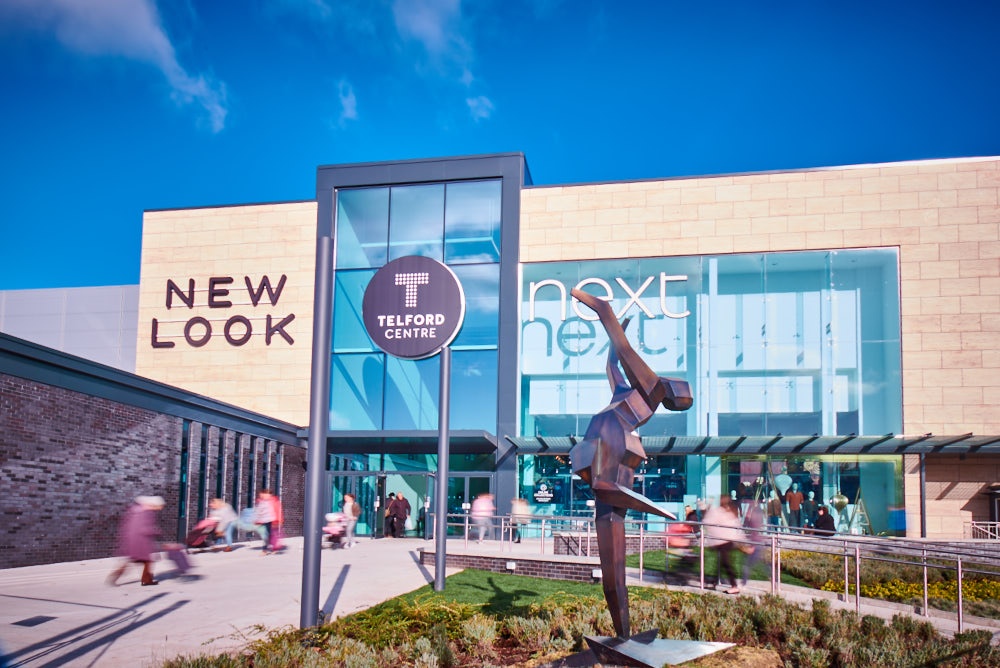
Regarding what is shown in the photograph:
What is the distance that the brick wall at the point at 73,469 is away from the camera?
1550 cm

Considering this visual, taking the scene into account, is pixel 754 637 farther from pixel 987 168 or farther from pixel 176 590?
pixel 987 168

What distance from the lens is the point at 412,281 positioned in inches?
939

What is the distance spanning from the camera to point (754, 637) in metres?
8.82

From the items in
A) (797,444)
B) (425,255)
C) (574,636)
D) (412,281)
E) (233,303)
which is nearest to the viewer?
(574,636)

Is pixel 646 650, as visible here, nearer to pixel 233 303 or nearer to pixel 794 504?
pixel 794 504

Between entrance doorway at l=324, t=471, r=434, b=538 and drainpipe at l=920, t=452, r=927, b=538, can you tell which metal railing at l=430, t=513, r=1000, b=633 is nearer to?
drainpipe at l=920, t=452, r=927, b=538

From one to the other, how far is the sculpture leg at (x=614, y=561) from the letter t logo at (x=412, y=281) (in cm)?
1639

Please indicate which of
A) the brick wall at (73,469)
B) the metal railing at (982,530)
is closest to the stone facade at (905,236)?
the metal railing at (982,530)

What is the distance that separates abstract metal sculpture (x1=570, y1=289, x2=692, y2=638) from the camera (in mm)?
7594

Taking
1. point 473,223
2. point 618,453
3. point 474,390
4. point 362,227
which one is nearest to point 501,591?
point 618,453

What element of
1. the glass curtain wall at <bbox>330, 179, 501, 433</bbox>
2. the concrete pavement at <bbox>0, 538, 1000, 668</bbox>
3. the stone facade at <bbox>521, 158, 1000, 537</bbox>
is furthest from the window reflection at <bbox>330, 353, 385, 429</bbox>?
the concrete pavement at <bbox>0, 538, 1000, 668</bbox>

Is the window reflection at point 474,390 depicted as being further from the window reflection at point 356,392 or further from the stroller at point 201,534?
the stroller at point 201,534

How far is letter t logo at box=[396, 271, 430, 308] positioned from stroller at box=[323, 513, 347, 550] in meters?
6.07

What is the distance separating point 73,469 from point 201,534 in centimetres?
376
